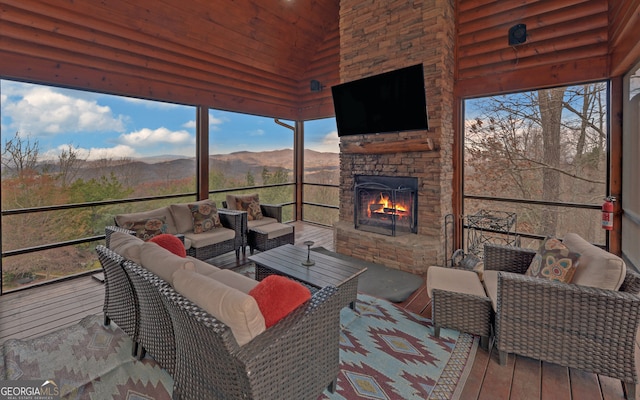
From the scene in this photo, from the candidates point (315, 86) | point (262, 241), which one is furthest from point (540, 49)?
point (262, 241)

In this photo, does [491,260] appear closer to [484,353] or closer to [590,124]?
[484,353]

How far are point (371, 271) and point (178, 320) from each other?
9.46 ft

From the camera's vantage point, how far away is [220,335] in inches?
50.8

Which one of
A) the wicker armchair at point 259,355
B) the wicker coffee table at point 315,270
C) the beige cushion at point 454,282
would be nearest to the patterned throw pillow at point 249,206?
the wicker coffee table at point 315,270

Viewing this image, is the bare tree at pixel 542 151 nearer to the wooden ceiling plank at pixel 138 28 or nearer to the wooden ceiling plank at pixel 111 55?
the wooden ceiling plank at pixel 138 28

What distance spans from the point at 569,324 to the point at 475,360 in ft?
2.16

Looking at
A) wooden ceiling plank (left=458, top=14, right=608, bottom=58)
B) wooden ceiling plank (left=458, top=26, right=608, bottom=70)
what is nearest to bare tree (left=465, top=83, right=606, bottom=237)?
wooden ceiling plank (left=458, top=26, right=608, bottom=70)

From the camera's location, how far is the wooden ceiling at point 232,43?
337 centimetres

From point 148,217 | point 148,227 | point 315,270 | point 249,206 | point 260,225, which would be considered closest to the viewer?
point 315,270

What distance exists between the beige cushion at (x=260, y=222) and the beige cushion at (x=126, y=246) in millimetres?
2374

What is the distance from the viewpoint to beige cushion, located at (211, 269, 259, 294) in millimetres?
2213

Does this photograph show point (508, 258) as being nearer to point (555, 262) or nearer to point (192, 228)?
point (555, 262)

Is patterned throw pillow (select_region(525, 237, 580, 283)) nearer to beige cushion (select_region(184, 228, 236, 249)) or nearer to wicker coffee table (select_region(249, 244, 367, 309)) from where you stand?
wicker coffee table (select_region(249, 244, 367, 309))

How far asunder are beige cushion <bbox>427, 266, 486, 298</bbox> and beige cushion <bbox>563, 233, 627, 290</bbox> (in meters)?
0.64
